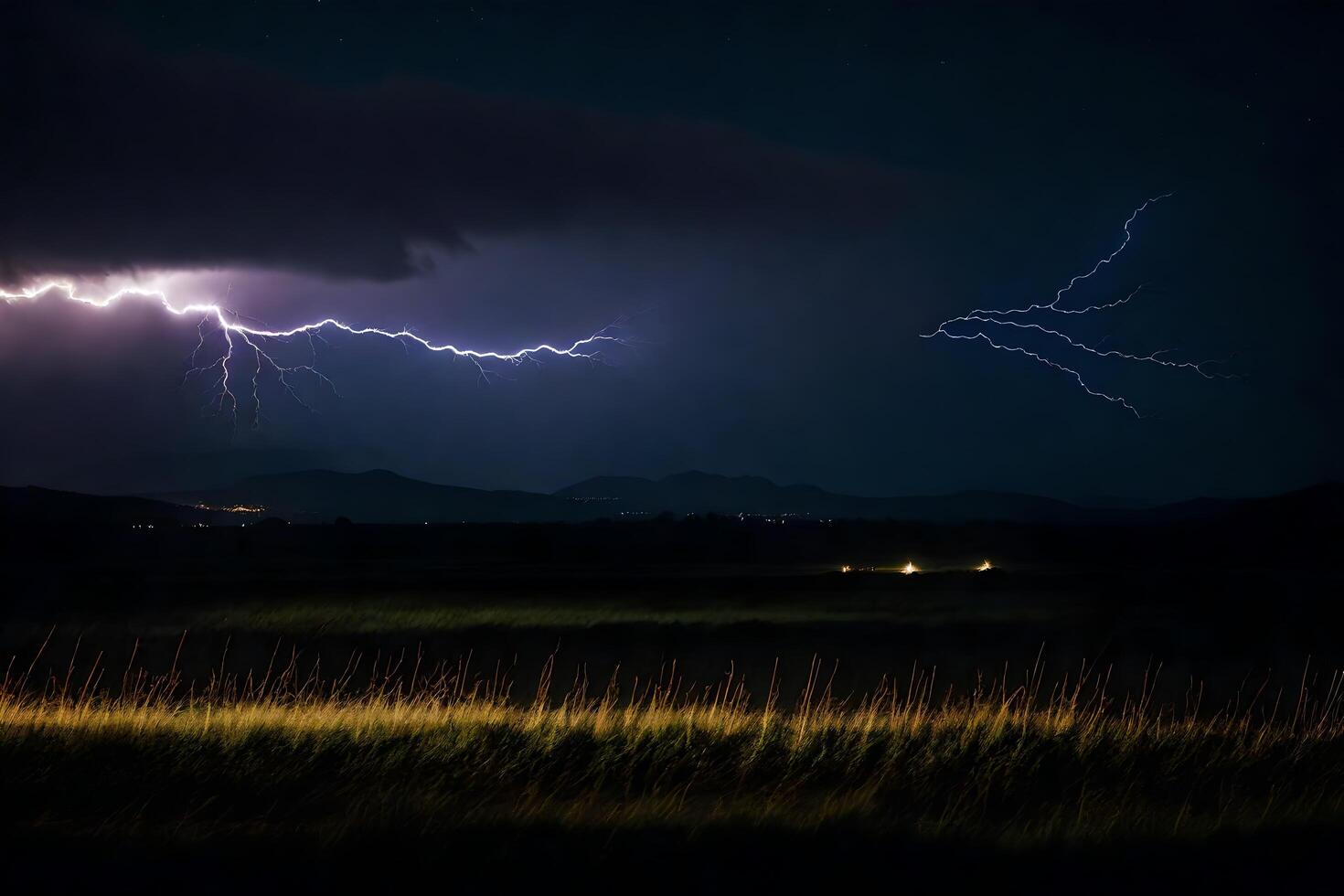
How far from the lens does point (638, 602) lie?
37.8 metres

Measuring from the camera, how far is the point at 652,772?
1029 cm

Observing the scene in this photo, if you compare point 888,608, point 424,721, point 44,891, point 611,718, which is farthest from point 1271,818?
point 888,608

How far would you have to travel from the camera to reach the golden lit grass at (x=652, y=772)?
338 inches

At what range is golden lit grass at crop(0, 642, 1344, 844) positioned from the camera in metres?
8.59

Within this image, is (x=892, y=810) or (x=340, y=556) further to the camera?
(x=340, y=556)

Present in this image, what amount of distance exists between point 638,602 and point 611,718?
25836 mm

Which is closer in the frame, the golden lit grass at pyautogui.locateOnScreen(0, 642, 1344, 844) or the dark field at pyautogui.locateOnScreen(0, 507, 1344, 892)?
the dark field at pyautogui.locateOnScreen(0, 507, 1344, 892)

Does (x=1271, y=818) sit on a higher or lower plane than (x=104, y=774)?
higher

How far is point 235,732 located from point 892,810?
6424 millimetres

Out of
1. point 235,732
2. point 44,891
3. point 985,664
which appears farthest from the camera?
point 985,664

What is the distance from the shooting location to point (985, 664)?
Answer: 77.2 ft

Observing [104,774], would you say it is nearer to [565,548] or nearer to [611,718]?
[611,718]

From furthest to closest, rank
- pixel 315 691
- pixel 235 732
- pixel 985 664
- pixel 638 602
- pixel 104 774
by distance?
pixel 638 602 < pixel 985 664 < pixel 315 691 < pixel 235 732 < pixel 104 774

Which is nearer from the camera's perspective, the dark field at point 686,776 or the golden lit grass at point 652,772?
the dark field at point 686,776
